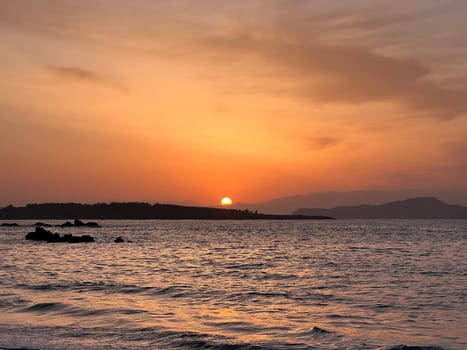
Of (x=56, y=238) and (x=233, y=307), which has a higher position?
(x=233, y=307)

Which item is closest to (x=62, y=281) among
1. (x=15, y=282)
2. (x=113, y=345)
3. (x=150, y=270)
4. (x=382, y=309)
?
(x=15, y=282)

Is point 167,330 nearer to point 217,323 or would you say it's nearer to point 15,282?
point 217,323

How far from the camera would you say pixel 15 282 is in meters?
37.7

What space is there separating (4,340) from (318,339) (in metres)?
12.0

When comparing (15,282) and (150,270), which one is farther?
(150,270)

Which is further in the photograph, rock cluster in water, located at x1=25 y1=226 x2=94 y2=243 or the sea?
rock cluster in water, located at x1=25 y1=226 x2=94 y2=243

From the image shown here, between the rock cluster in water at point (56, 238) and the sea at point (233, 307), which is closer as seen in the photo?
the sea at point (233, 307)

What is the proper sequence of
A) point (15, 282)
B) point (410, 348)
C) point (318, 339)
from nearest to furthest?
point (410, 348), point (318, 339), point (15, 282)

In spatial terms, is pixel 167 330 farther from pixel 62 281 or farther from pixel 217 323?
pixel 62 281

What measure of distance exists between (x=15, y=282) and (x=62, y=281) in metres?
3.19

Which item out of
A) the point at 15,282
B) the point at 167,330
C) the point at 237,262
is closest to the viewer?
the point at 167,330

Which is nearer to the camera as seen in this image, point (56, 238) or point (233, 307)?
point (233, 307)

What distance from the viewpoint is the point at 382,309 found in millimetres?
27656

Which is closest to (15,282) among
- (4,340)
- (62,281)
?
(62,281)
